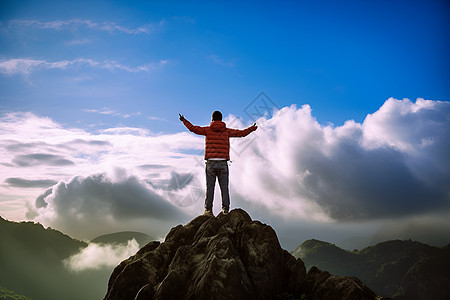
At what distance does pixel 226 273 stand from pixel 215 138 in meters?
9.60

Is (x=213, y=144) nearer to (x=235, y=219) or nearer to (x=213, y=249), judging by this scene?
(x=235, y=219)

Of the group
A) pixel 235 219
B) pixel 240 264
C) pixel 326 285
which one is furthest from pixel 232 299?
pixel 235 219

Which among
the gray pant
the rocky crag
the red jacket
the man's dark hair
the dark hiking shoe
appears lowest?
the rocky crag

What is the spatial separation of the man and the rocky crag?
8.14ft

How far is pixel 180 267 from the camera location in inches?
658

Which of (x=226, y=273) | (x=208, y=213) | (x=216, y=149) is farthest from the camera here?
(x=208, y=213)

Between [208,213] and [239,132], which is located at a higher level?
[239,132]

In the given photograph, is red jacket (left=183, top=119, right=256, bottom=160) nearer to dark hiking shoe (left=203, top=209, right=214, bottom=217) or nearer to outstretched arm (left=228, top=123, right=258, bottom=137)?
outstretched arm (left=228, top=123, right=258, bottom=137)

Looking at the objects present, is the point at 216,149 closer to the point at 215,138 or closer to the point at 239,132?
the point at 215,138

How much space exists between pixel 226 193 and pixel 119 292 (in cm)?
908

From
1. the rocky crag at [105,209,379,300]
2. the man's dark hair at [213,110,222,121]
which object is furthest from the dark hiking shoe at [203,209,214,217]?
the man's dark hair at [213,110,222,121]

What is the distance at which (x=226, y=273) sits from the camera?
15070 mm

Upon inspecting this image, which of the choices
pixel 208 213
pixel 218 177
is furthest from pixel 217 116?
pixel 208 213

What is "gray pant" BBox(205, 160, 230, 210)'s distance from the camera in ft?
72.5
